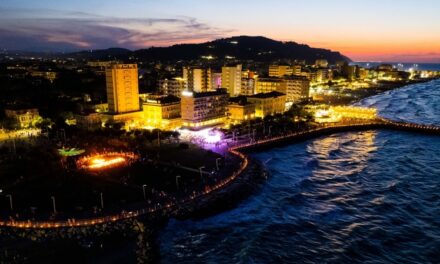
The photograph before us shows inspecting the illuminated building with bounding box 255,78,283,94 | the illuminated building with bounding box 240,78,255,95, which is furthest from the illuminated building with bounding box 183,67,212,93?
the illuminated building with bounding box 255,78,283,94

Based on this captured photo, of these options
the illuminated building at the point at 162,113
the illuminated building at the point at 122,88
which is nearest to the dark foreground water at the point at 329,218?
the illuminated building at the point at 162,113

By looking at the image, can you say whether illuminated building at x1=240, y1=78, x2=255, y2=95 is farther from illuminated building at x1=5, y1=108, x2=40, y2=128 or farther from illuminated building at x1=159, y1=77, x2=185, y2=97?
illuminated building at x1=5, y1=108, x2=40, y2=128

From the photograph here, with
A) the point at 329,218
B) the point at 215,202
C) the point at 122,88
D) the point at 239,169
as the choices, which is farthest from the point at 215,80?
the point at 329,218

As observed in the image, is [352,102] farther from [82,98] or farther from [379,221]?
[379,221]

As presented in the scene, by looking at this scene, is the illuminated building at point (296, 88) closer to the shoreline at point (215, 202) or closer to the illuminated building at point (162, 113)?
the illuminated building at point (162, 113)

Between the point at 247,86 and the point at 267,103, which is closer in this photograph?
the point at 267,103

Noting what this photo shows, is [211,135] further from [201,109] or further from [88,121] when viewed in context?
[88,121]
